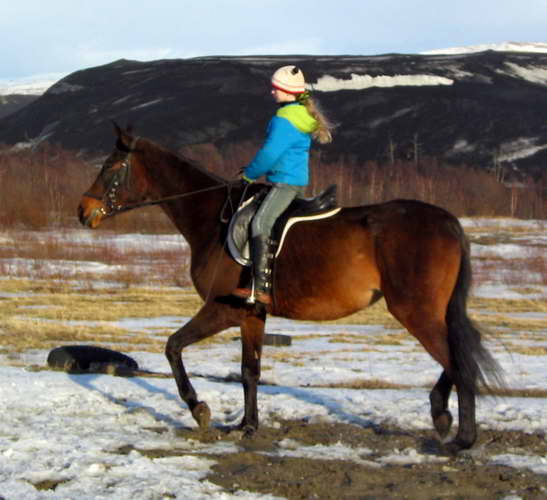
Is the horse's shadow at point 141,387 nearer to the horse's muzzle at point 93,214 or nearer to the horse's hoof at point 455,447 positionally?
the horse's muzzle at point 93,214

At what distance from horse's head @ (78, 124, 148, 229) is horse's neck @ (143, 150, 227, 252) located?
0.52 feet

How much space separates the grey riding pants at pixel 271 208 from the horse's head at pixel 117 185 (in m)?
1.35

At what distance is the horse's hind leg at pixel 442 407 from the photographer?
25.6ft

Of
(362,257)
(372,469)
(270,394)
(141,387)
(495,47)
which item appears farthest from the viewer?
(495,47)

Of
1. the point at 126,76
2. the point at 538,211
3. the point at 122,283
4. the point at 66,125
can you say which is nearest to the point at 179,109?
the point at 66,125

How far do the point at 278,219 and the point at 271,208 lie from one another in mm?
139

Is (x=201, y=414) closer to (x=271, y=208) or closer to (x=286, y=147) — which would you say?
(x=271, y=208)

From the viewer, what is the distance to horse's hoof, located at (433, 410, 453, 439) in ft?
25.6

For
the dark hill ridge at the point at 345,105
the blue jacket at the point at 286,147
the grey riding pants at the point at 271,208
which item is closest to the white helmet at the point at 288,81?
the blue jacket at the point at 286,147

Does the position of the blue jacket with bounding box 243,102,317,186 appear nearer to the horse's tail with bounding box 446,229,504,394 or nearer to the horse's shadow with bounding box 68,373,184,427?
the horse's tail with bounding box 446,229,504,394

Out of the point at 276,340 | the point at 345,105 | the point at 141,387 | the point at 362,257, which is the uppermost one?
the point at 362,257

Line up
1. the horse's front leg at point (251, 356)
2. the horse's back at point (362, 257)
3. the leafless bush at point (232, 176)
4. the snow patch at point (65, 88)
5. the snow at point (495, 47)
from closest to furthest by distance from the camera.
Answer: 1. the horse's back at point (362, 257)
2. the horse's front leg at point (251, 356)
3. the leafless bush at point (232, 176)
4. the snow patch at point (65, 88)
5. the snow at point (495, 47)

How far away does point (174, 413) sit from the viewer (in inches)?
354

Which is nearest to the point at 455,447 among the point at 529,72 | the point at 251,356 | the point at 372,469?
the point at 372,469
